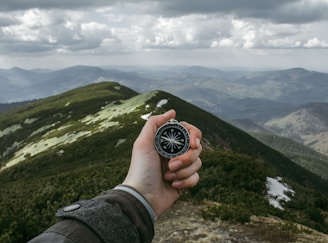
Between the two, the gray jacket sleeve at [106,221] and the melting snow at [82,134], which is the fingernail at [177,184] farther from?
the melting snow at [82,134]

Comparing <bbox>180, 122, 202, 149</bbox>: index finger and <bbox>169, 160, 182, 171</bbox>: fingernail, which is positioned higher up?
<bbox>180, 122, 202, 149</bbox>: index finger

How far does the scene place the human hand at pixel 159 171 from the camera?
4.71 metres

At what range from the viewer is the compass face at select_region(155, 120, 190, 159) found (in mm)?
4938

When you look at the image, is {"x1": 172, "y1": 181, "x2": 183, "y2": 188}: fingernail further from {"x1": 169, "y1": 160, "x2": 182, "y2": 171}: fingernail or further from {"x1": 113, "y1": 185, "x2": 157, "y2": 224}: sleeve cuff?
{"x1": 113, "y1": 185, "x2": 157, "y2": 224}: sleeve cuff

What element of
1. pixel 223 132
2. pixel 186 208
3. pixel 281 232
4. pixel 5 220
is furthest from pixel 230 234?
pixel 223 132

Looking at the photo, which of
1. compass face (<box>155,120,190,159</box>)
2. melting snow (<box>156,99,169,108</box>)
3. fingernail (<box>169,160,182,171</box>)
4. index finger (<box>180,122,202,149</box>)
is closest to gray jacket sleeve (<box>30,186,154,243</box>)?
fingernail (<box>169,160,182,171</box>)

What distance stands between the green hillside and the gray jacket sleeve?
37.8 feet

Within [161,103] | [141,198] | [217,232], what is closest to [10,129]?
[161,103]

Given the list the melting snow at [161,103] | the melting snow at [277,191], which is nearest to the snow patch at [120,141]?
the melting snow at [161,103]

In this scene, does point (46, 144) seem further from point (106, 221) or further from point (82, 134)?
point (106, 221)

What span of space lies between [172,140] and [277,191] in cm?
2304

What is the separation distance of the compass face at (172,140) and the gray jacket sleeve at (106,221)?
895 millimetres

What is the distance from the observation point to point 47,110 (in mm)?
135250

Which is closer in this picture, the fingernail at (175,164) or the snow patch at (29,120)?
the fingernail at (175,164)
